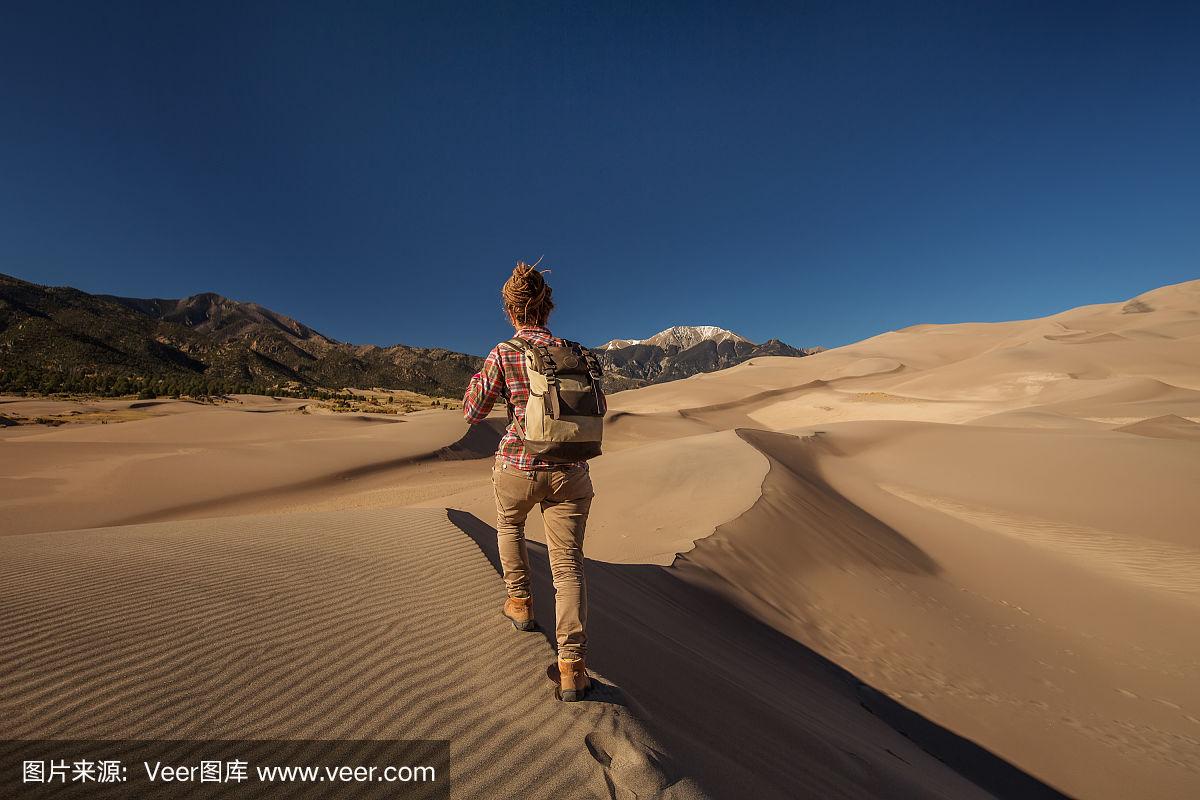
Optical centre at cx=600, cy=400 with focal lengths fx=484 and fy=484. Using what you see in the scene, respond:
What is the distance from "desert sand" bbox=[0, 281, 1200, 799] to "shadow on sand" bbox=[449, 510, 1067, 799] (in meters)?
0.03

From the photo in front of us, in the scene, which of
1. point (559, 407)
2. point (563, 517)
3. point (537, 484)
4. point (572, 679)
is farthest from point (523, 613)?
point (559, 407)

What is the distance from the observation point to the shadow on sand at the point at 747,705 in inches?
93.4

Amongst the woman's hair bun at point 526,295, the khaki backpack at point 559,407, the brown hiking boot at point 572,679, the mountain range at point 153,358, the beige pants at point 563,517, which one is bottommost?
the brown hiking boot at point 572,679

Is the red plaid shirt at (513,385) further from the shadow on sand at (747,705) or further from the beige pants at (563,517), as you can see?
the shadow on sand at (747,705)

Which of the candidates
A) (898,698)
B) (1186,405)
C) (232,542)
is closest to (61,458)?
(232,542)

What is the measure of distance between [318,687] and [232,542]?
283 cm

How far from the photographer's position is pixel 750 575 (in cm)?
671

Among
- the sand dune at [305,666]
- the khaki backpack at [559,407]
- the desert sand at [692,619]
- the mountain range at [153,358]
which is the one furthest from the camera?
the mountain range at [153,358]

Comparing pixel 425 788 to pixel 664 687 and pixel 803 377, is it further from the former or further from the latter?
pixel 803 377

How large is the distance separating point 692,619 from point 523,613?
2751 millimetres

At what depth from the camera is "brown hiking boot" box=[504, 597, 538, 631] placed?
2.72 metres

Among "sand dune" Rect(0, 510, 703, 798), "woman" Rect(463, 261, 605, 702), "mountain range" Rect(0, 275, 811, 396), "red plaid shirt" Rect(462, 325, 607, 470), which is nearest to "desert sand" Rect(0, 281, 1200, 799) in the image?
"sand dune" Rect(0, 510, 703, 798)

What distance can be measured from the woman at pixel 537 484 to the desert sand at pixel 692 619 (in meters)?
0.37

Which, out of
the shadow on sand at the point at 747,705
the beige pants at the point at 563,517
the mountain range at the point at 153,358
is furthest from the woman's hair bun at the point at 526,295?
the mountain range at the point at 153,358
